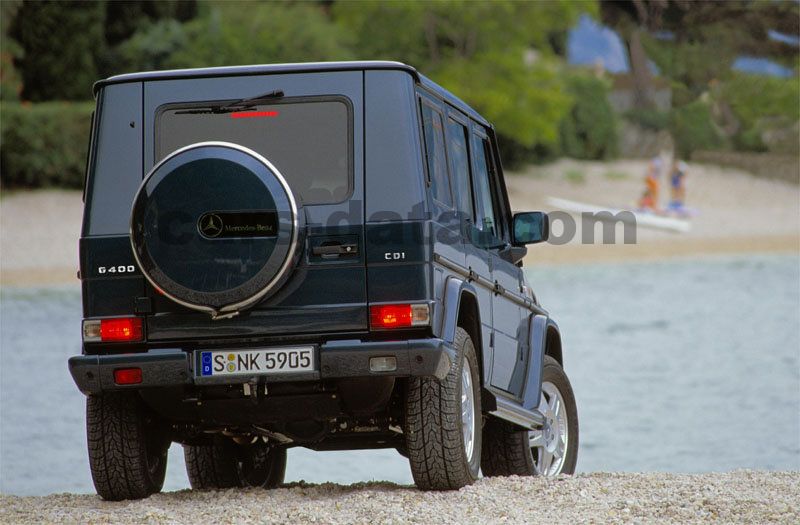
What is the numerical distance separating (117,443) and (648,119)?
48.2m

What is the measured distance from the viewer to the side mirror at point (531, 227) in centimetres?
891

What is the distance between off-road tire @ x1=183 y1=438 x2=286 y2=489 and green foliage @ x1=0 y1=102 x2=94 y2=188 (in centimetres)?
2894

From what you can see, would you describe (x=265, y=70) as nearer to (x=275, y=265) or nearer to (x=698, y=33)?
(x=275, y=265)

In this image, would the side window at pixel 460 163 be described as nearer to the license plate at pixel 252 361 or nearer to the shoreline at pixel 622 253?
the license plate at pixel 252 361

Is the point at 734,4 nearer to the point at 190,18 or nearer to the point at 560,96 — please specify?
the point at 560,96

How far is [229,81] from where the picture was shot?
735 centimetres

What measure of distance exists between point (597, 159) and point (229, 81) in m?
44.1

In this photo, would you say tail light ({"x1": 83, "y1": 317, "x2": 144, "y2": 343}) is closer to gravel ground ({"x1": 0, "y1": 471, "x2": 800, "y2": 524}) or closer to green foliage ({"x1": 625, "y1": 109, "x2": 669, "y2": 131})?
gravel ground ({"x1": 0, "y1": 471, "x2": 800, "y2": 524})

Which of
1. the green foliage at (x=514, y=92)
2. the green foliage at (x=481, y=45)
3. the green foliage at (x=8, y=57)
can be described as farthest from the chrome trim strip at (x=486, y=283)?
the green foliage at (x=481, y=45)

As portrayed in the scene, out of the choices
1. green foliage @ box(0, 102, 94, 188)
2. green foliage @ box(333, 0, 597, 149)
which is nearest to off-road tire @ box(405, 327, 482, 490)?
green foliage @ box(0, 102, 94, 188)

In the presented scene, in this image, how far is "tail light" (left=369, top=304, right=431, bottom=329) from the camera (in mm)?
7051

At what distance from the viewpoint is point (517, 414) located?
8.45 m

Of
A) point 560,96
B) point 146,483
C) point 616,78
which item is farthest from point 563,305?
point 616,78

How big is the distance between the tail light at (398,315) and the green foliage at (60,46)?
1396 inches
